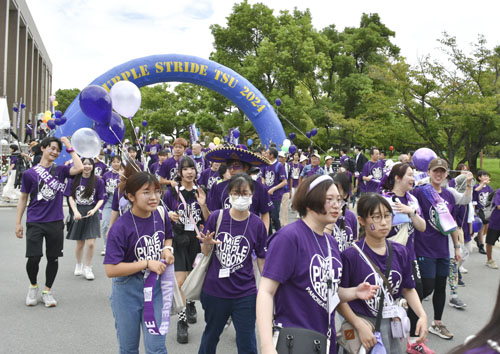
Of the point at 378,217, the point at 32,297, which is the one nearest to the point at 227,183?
the point at 378,217

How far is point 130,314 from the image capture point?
3.06 meters

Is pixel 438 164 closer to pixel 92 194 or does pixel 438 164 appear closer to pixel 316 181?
pixel 316 181

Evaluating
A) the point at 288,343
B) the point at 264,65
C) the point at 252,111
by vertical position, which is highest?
the point at 264,65

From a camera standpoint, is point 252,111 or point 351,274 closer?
point 351,274

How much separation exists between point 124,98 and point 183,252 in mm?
1965

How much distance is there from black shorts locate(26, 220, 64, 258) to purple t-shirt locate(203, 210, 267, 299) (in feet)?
9.21

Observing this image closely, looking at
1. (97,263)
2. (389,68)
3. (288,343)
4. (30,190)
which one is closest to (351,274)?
(288,343)

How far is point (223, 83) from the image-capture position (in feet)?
57.7

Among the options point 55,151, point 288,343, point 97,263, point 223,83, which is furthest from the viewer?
point 223,83

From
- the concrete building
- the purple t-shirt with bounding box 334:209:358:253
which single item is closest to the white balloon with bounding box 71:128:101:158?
the purple t-shirt with bounding box 334:209:358:253

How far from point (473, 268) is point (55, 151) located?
723 cm

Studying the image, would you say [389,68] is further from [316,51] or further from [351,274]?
[351,274]

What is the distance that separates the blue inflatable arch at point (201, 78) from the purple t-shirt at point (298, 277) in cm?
1490

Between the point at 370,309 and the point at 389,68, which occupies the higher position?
the point at 389,68
